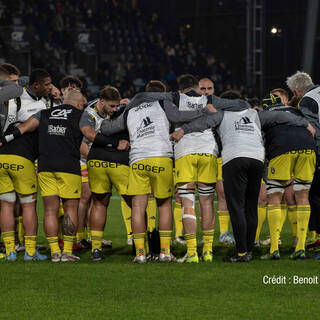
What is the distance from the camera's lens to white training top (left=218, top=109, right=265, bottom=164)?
862 centimetres

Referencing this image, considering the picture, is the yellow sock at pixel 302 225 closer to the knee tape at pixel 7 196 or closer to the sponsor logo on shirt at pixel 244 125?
the sponsor logo on shirt at pixel 244 125

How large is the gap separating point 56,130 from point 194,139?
1569 millimetres

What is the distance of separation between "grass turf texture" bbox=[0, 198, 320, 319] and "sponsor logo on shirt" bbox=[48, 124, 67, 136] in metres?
1.47

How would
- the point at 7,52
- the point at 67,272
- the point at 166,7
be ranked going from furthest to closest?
the point at 166,7 < the point at 7,52 < the point at 67,272

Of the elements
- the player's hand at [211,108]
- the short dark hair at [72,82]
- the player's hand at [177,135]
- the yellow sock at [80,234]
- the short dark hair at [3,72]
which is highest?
the short dark hair at [3,72]

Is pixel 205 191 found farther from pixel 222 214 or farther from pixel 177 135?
pixel 222 214

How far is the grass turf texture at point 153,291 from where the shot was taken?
619 centimetres

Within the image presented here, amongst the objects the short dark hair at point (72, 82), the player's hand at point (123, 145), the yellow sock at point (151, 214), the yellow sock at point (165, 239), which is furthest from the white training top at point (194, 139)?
the short dark hair at point (72, 82)

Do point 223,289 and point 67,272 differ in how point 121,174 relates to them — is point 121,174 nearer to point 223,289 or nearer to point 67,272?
point 67,272

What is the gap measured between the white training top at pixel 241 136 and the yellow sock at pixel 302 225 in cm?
75

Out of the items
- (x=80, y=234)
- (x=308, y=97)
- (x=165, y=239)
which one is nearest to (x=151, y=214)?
(x=80, y=234)

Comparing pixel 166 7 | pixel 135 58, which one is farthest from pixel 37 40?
pixel 166 7

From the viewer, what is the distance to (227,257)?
28.9 ft

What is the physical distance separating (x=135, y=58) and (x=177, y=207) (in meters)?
19.8
